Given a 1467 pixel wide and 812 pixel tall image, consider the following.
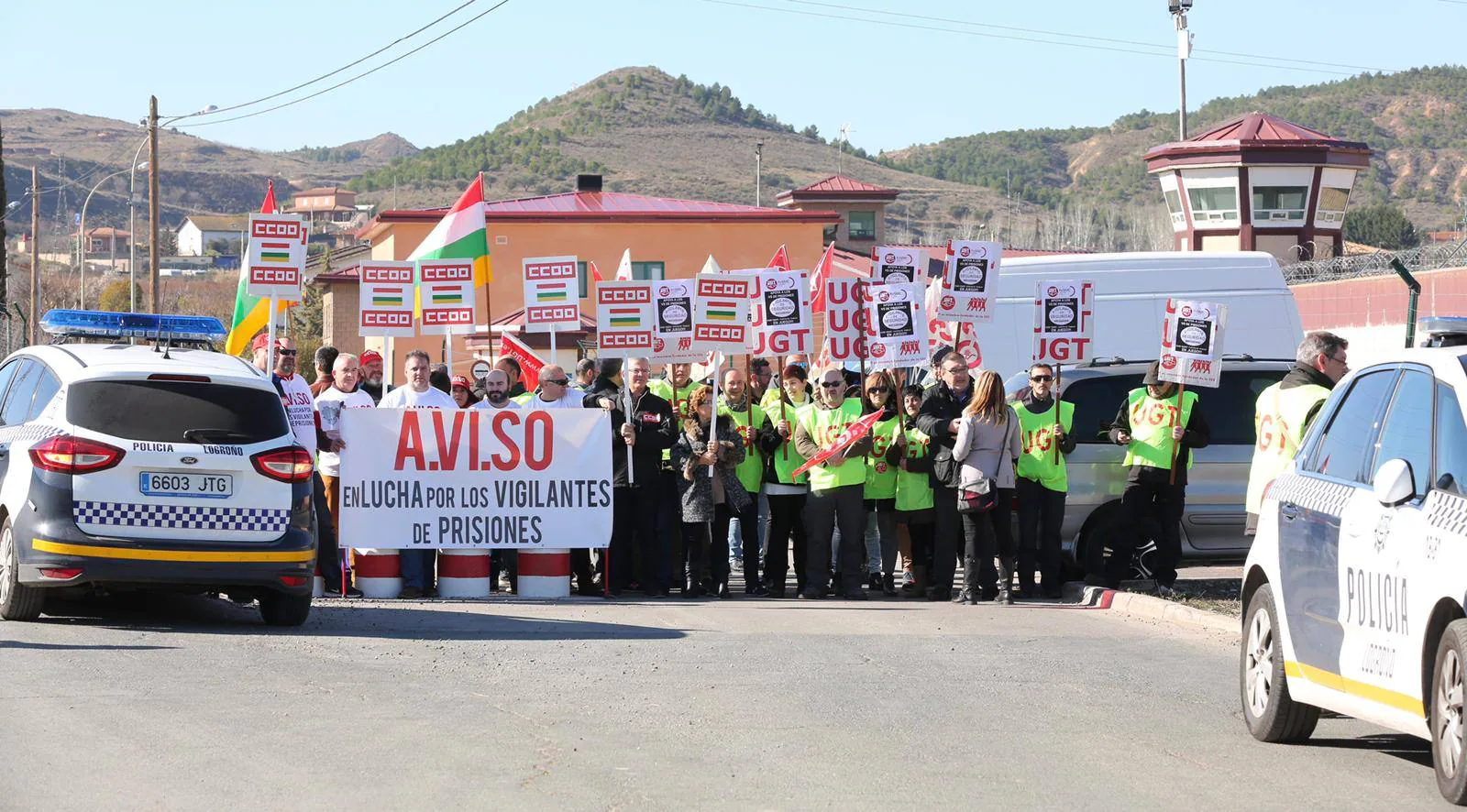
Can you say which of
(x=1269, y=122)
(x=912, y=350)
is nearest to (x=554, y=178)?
(x=1269, y=122)

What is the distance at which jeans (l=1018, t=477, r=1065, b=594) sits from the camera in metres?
15.6

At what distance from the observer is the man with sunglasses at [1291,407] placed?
12453 mm

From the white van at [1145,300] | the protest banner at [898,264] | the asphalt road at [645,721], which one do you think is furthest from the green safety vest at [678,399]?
the white van at [1145,300]

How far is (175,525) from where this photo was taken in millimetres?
11930

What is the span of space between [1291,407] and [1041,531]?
350cm

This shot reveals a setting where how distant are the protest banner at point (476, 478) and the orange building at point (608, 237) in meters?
38.2

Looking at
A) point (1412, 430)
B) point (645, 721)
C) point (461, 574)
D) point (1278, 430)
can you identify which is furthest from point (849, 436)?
point (1412, 430)

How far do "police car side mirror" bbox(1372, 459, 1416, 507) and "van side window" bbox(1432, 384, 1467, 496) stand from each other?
0.10 m

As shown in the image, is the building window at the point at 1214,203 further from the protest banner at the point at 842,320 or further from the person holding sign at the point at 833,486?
the person holding sign at the point at 833,486

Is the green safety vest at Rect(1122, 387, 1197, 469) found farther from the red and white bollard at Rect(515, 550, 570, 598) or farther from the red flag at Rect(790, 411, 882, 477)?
the red and white bollard at Rect(515, 550, 570, 598)

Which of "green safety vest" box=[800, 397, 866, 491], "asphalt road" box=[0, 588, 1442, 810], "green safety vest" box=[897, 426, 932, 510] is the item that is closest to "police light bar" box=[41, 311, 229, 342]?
"asphalt road" box=[0, 588, 1442, 810]

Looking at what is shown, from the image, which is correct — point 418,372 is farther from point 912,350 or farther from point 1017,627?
point 1017,627

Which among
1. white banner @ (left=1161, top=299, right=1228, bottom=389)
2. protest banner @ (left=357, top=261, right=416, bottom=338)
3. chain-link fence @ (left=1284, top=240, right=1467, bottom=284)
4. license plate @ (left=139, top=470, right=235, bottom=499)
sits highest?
chain-link fence @ (left=1284, top=240, right=1467, bottom=284)

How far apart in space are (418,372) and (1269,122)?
4023cm
